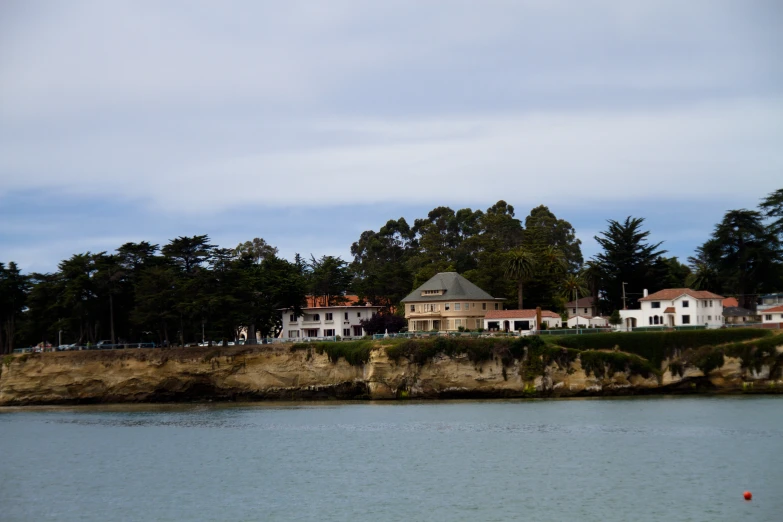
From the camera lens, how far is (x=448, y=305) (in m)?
108

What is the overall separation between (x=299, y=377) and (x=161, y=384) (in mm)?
15941

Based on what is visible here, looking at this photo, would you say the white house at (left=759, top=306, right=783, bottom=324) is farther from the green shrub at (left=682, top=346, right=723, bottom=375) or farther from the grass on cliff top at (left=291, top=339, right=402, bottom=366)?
the grass on cliff top at (left=291, top=339, right=402, bottom=366)

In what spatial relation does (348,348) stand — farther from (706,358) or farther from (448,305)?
(706,358)

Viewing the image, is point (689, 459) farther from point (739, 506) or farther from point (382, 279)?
point (382, 279)

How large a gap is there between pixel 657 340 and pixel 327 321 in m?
51.7

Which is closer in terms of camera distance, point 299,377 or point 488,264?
point 299,377

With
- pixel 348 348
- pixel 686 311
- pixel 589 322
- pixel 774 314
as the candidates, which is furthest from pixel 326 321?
pixel 774 314

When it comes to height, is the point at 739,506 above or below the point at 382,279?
A: below

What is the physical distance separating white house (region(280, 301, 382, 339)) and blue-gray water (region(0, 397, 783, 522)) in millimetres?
45236

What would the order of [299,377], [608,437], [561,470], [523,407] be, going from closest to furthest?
[561,470], [608,437], [523,407], [299,377]

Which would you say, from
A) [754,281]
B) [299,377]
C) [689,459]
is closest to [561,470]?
[689,459]

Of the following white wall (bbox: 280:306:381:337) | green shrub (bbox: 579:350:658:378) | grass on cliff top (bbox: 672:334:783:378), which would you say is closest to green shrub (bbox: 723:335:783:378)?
grass on cliff top (bbox: 672:334:783:378)

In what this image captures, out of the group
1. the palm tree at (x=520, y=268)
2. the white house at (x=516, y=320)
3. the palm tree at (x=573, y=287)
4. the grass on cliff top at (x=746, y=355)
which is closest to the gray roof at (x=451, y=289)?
the palm tree at (x=520, y=268)

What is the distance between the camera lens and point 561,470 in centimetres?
4134
